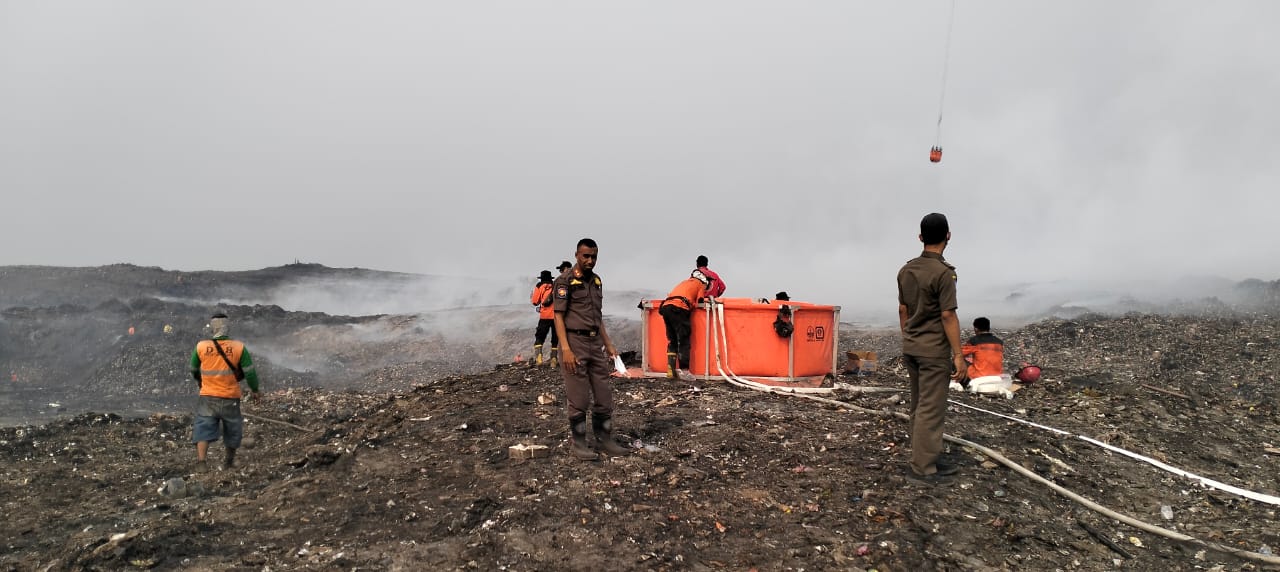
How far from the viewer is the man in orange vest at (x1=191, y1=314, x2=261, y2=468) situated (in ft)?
26.3

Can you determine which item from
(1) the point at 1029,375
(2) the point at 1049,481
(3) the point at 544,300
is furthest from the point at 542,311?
(2) the point at 1049,481

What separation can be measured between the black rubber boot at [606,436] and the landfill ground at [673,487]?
0.26m

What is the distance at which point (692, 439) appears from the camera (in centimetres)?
711

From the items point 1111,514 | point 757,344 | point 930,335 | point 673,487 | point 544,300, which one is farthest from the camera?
point 544,300

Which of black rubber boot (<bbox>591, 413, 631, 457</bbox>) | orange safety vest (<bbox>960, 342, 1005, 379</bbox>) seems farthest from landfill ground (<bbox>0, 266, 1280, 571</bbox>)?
orange safety vest (<bbox>960, 342, 1005, 379</bbox>)

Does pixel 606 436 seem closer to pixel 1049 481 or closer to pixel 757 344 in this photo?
pixel 1049 481

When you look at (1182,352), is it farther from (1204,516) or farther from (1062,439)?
(1204,516)

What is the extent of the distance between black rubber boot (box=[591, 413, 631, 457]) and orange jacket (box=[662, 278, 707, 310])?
13.0 feet

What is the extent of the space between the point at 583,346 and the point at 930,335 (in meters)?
2.90

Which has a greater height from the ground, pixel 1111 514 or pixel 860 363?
pixel 860 363

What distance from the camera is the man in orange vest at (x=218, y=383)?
801 centimetres

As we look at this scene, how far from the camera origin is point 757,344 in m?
10.3

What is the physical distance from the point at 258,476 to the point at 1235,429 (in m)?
10.9

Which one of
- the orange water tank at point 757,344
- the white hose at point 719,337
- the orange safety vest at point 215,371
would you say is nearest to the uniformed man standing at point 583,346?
the white hose at point 719,337
